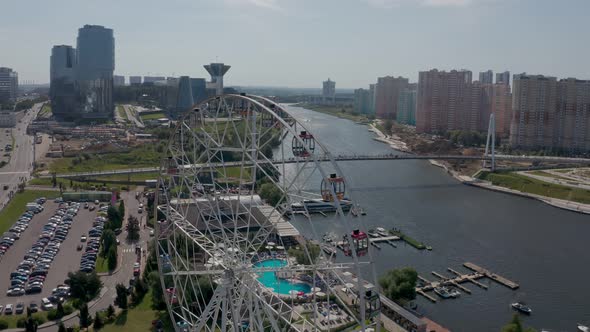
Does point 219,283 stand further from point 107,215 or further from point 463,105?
point 463,105

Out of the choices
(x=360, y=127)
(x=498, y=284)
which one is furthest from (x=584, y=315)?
(x=360, y=127)

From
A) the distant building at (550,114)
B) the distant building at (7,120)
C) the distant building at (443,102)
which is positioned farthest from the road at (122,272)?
the distant building at (443,102)

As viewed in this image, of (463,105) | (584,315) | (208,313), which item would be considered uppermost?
(463,105)

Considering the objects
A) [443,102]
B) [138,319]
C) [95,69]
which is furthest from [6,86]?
[138,319]

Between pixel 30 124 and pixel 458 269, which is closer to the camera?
pixel 458 269

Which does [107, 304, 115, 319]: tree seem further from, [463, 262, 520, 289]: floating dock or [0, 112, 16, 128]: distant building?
[0, 112, 16, 128]: distant building

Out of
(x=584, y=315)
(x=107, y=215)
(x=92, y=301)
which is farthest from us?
(x=107, y=215)

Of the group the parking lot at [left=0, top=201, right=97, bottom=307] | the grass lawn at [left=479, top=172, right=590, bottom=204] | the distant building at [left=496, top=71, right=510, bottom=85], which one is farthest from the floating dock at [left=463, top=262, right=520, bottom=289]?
the distant building at [left=496, top=71, right=510, bottom=85]

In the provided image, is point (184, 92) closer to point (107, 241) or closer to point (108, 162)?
point (108, 162)
